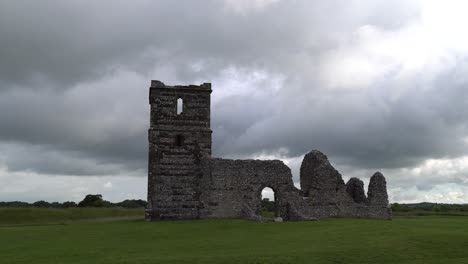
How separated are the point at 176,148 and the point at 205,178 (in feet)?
8.96

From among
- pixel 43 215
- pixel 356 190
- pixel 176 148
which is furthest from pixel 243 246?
pixel 43 215

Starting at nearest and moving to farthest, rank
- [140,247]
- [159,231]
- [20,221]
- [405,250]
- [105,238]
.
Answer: [405,250]
[140,247]
[105,238]
[159,231]
[20,221]

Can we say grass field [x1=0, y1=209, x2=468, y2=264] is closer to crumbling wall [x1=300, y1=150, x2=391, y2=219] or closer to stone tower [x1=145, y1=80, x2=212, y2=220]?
stone tower [x1=145, y1=80, x2=212, y2=220]

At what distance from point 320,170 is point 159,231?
516 inches

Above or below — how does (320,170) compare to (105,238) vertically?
above

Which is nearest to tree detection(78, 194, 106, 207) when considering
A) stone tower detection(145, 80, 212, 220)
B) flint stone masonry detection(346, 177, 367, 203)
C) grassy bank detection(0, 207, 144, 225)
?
grassy bank detection(0, 207, 144, 225)

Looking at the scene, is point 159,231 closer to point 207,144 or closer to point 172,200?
point 172,200

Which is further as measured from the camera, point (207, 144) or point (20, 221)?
point (20, 221)

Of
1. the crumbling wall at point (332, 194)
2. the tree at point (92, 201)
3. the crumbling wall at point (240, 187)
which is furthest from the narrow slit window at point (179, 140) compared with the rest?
the tree at point (92, 201)

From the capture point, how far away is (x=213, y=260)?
500 inches

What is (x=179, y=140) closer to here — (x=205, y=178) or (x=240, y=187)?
(x=205, y=178)

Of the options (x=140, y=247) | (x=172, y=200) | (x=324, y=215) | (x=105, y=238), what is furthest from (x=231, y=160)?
(x=140, y=247)

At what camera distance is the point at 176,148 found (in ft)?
98.4

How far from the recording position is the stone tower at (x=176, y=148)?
2922 cm
